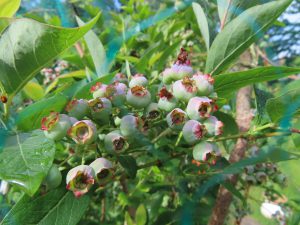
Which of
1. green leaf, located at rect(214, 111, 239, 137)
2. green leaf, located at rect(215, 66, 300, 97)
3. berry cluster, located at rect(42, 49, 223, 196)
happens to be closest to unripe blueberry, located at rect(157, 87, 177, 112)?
berry cluster, located at rect(42, 49, 223, 196)

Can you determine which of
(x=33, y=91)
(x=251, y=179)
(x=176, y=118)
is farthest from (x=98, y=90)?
(x=251, y=179)

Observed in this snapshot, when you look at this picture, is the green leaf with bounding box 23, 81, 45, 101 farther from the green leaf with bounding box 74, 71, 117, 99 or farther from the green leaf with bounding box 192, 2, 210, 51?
the green leaf with bounding box 192, 2, 210, 51

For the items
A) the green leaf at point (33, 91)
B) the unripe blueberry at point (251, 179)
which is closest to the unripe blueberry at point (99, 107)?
the green leaf at point (33, 91)

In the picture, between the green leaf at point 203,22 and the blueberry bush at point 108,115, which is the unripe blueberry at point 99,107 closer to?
the blueberry bush at point 108,115

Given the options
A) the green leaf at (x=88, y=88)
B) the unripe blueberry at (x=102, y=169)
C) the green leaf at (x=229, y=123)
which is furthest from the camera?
A: the green leaf at (x=229, y=123)

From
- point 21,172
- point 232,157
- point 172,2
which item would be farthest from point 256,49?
point 21,172

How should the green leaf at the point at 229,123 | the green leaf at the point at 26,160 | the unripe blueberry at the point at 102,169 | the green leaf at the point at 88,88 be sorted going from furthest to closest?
the green leaf at the point at 229,123, the green leaf at the point at 88,88, the unripe blueberry at the point at 102,169, the green leaf at the point at 26,160
